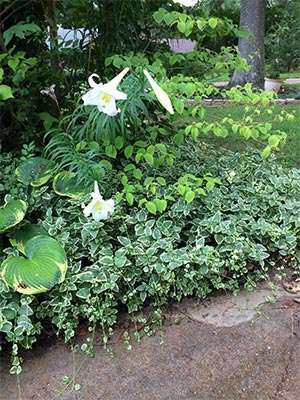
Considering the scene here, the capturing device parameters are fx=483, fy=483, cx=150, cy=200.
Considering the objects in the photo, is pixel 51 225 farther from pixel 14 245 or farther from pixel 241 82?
pixel 241 82

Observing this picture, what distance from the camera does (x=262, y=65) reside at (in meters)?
6.79

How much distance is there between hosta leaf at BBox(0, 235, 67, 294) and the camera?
1804 millimetres

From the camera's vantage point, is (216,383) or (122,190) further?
(122,190)

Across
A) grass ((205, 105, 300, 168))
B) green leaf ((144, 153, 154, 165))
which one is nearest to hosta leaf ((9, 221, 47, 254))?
green leaf ((144, 153, 154, 165))

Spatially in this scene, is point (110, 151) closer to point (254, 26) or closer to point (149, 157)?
point (149, 157)

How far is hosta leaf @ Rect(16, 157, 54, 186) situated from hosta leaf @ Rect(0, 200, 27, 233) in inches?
8.7

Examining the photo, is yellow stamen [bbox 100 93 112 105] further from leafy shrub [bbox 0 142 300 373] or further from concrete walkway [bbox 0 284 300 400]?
concrete walkway [bbox 0 284 300 400]

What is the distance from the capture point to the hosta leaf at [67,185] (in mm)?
2229

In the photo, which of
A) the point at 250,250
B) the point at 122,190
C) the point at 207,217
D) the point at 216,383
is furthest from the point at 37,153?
the point at 216,383

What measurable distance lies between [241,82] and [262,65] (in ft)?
1.27

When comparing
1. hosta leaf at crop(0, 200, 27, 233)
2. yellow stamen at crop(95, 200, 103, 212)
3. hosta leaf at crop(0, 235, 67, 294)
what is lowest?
hosta leaf at crop(0, 235, 67, 294)

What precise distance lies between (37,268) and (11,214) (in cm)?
34

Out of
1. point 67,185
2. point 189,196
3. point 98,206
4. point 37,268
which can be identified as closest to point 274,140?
point 189,196

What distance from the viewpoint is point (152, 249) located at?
6.73 ft
